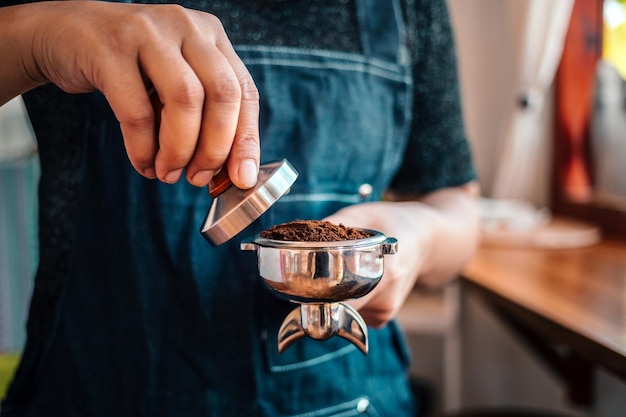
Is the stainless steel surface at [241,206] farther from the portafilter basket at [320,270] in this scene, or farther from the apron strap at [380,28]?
the apron strap at [380,28]

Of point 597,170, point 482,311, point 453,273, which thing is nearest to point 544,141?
point 597,170

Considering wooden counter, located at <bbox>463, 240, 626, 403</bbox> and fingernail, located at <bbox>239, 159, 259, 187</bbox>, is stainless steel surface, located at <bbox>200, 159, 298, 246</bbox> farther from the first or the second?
wooden counter, located at <bbox>463, 240, 626, 403</bbox>

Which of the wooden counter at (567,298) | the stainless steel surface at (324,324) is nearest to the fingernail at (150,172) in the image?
the stainless steel surface at (324,324)

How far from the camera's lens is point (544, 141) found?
7.22 ft

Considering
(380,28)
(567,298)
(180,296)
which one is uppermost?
(380,28)

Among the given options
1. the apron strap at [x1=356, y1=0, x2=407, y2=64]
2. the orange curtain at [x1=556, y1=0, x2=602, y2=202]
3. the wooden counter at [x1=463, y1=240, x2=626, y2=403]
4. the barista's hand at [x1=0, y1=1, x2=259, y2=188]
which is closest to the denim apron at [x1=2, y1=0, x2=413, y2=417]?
the apron strap at [x1=356, y1=0, x2=407, y2=64]

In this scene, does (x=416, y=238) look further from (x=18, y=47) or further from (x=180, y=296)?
(x=18, y=47)

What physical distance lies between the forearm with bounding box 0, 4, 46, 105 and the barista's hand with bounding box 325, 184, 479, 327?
0.75 ft

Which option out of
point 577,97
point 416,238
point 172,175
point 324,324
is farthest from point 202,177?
point 577,97

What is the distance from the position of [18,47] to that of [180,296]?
25cm

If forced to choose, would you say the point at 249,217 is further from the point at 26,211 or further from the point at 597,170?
the point at 597,170

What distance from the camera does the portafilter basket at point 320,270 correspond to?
0.37 m

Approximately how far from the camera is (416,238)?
1.92 feet

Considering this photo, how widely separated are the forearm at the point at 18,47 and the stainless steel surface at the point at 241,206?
0.49 feet
